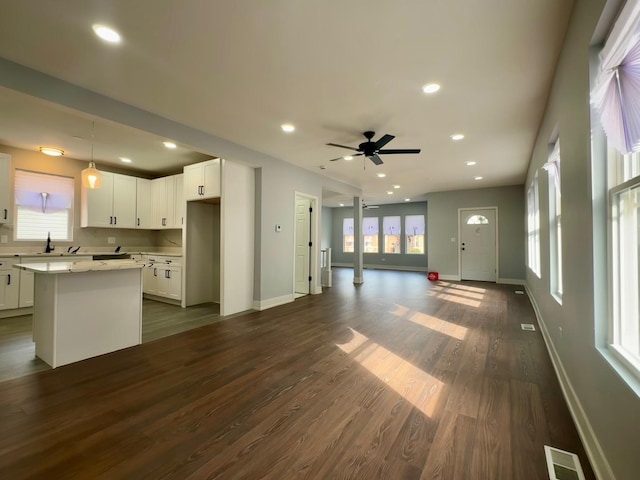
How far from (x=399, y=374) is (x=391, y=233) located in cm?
979

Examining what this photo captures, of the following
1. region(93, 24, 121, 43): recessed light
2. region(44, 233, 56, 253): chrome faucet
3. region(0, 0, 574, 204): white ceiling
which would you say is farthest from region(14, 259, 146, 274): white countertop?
region(44, 233, 56, 253): chrome faucet

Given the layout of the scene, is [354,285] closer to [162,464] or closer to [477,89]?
[477,89]

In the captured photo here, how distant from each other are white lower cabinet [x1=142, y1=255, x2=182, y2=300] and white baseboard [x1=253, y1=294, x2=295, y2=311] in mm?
1485

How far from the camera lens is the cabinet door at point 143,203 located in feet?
20.1

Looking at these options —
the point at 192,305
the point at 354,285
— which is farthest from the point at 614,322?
the point at 354,285

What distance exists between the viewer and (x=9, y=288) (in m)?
4.46

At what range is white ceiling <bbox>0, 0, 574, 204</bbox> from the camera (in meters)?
1.96

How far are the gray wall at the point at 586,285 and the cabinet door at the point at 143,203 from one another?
272 inches

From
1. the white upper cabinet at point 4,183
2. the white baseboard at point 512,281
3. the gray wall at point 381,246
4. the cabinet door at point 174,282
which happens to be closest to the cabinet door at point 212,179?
the cabinet door at point 174,282

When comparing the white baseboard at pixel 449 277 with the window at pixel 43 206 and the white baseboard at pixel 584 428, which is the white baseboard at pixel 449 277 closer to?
the white baseboard at pixel 584 428

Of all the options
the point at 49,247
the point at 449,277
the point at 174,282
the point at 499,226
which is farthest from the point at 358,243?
the point at 49,247

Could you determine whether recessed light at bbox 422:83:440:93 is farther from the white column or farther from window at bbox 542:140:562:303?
the white column

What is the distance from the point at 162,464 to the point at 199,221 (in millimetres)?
4503

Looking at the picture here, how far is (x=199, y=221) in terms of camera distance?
554cm
